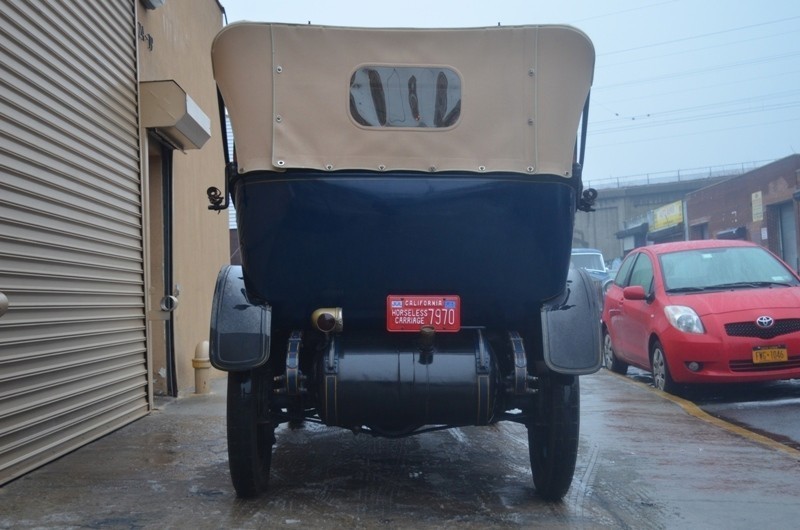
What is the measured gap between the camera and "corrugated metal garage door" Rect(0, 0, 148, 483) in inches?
210

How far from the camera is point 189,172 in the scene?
10352 mm

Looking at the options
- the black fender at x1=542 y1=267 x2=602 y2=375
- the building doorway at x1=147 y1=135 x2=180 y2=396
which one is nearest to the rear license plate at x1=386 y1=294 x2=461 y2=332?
the black fender at x1=542 y1=267 x2=602 y2=375

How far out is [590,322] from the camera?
14.8 ft

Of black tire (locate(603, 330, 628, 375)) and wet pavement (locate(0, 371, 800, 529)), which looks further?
black tire (locate(603, 330, 628, 375))

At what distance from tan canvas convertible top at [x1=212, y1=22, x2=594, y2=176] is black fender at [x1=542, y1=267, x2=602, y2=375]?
2.35 feet

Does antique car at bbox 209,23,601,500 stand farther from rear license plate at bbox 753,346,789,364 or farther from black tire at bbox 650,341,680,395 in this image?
black tire at bbox 650,341,680,395

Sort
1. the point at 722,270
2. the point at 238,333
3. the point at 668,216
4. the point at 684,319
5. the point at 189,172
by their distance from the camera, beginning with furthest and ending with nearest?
the point at 668,216 → the point at 189,172 → the point at 722,270 → the point at 684,319 → the point at 238,333

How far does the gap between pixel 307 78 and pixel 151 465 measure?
2885 millimetres

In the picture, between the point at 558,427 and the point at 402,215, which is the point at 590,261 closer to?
the point at 558,427

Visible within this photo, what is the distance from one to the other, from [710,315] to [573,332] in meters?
4.14

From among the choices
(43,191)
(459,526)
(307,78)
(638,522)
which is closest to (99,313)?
(43,191)

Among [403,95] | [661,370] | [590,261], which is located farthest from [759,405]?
[590,261]

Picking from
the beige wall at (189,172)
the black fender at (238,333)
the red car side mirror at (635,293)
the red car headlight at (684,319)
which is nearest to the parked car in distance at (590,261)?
the beige wall at (189,172)

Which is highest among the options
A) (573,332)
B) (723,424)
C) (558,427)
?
(573,332)
